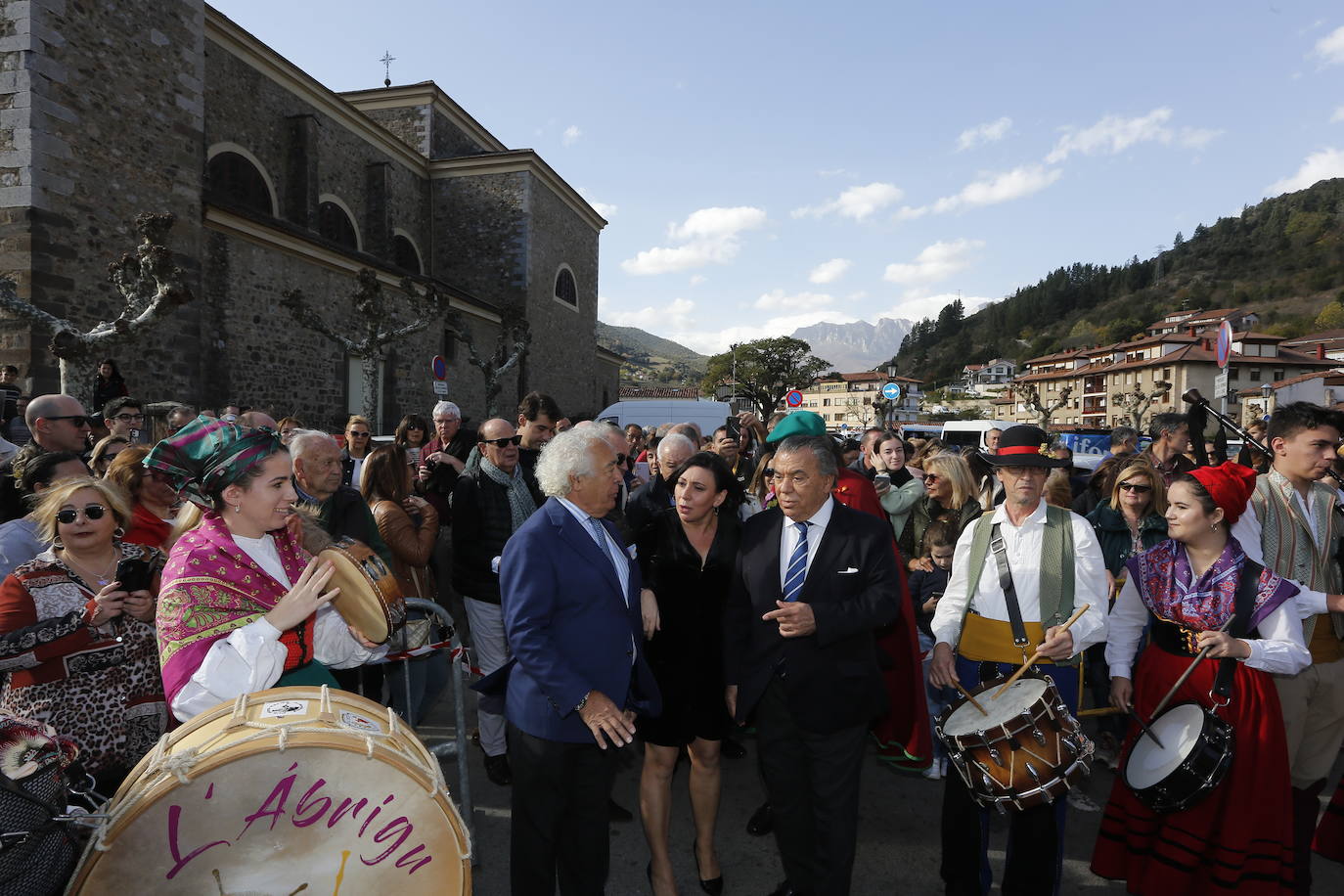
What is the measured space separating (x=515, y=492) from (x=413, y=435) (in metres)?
3.64

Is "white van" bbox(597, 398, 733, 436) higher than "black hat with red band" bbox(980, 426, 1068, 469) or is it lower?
higher

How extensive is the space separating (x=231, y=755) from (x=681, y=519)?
2.03m

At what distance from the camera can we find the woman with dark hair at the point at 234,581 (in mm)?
2012

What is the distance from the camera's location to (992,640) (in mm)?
3125

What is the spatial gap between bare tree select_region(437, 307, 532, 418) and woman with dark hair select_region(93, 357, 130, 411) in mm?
9573

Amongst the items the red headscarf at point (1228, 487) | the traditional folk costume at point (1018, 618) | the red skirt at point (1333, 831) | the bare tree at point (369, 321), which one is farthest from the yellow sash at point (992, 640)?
the bare tree at point (369, 321)

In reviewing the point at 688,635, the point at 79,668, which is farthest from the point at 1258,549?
the point at 79,668

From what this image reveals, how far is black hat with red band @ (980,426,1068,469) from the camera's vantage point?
3.08 metres

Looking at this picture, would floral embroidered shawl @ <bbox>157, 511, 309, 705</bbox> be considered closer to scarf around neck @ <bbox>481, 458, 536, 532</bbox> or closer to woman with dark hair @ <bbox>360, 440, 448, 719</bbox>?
woman with dark hair @ <bbox>360, 440, 448, 719</bbox>

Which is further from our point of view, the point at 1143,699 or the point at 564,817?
the point at 1143,699

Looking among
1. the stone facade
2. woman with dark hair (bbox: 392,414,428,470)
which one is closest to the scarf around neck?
woman with dark hair (bbox: 392,414,428,470)

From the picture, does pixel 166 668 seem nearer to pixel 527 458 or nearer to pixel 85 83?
pixel 527 458

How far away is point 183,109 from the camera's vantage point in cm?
1245

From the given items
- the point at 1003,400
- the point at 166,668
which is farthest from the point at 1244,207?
the point at 166,668
